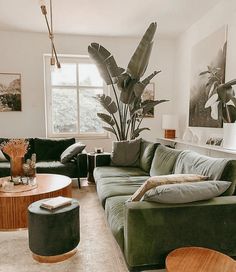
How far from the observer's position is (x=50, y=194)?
8.29 ft

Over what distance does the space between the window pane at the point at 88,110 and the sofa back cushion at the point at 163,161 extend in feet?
7.47

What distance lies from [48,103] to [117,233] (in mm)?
3841

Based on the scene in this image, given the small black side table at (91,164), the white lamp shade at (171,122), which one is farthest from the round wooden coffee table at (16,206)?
the white lamp shade at (171,122)

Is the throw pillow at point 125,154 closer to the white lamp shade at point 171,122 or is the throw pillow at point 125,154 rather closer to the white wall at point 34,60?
the white lamp shade at point 171,122

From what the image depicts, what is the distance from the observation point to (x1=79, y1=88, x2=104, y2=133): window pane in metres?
5.23

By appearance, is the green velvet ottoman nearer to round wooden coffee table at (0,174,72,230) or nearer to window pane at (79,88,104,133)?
round wooden coffee table at (0,174,72,230)

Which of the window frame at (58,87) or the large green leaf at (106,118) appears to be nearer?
the large green leaf at (106,118)

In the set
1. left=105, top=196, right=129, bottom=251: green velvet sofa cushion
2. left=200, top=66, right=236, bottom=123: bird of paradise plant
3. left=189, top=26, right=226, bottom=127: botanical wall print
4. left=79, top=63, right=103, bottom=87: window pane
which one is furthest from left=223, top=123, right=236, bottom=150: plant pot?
left=79, top=63, right=103, bottom=87: window pane

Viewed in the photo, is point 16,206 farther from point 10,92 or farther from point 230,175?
point 10,92

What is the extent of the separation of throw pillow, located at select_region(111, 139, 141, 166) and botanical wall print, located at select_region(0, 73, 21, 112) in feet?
7.75

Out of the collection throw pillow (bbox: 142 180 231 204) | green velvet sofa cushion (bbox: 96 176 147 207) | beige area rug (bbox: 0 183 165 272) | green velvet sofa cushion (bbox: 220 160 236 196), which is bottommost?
beige area rug (bbox: 0 183 165 272)

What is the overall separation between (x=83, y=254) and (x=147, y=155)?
1.72 meters

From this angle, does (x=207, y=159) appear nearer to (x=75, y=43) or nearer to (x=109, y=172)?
(x=109, y=172)

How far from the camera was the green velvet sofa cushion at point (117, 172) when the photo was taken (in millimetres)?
3227
